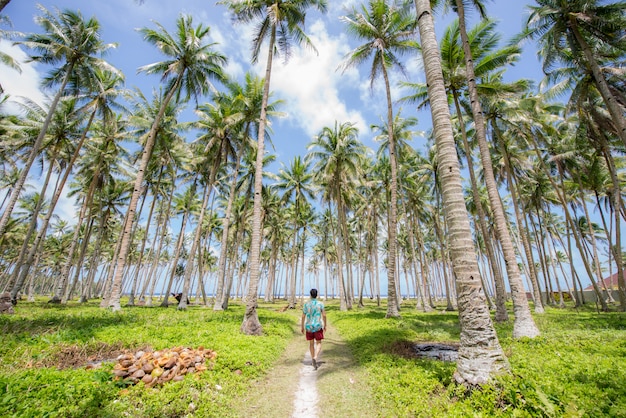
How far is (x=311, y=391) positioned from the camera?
5516 mm

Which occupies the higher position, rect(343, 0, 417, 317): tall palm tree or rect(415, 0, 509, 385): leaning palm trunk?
rect(343, 0, 417, 317): tall palm tree

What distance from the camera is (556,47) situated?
568 inches

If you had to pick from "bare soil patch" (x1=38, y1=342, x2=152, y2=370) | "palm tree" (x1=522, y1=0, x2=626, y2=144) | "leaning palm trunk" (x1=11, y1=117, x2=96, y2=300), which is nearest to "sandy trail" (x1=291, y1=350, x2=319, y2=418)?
"bare soil patch" (x1=38, y1=342, x2=152, y2=370)

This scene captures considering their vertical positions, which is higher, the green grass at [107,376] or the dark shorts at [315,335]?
the dark shorts at [315,335]

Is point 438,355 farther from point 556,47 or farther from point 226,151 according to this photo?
point 226,151

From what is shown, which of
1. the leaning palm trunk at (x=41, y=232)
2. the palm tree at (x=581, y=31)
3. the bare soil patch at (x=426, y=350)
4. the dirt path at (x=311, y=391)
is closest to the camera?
the dirt path at (x=311, y=391)

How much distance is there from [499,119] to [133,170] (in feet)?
102

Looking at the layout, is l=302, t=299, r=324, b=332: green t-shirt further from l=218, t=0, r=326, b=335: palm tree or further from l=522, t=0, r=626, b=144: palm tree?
l=522, t=0, r=626, b=144: palm tree

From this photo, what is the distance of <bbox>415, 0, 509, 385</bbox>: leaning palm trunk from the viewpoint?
14.3ft

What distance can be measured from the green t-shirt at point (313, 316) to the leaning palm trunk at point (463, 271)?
11.7 feet

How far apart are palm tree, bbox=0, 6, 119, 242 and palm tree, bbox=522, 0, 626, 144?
25.2 metres

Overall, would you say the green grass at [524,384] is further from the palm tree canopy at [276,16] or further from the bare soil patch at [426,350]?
the palm tree canopy at [276,16]

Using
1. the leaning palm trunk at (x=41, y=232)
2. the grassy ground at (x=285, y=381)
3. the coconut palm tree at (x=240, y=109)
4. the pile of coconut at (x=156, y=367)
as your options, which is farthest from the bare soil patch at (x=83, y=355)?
the leaning palm trunk at (x=41, y=232)

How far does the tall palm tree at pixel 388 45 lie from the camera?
51.0 feet
